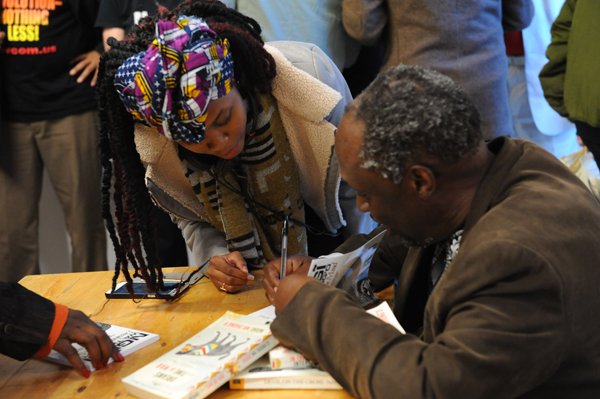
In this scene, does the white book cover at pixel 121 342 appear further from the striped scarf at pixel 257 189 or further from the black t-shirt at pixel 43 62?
the black t-shirt at pixel 43 62

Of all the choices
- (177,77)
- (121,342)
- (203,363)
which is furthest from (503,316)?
(177,77)

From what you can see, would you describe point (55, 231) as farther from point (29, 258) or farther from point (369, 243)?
point (369, 243)

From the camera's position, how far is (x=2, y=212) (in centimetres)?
310

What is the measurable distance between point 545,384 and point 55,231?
3.38m

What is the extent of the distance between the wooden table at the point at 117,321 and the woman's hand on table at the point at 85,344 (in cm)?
2

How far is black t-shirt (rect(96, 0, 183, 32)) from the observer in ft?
8.51

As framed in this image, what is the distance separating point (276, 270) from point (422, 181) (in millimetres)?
651

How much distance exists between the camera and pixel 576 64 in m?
2.50

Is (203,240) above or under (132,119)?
under

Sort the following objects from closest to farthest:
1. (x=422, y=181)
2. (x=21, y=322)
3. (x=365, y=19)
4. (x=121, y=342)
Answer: (x=422, y=181)
(x=21, y=322)
(x=121, y=342)
(x=365, y=19)

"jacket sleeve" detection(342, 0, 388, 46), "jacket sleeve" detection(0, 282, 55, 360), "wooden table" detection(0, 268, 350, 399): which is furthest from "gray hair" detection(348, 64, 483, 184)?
"jacket sleeve" detection(342, 0, 388, 46)

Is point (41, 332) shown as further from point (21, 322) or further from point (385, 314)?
point (385, 314)

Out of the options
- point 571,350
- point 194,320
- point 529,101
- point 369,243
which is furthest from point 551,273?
point 529,101

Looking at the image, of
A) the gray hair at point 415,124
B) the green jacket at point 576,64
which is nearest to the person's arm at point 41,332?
the gray hair at point 415,124
